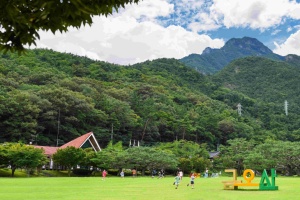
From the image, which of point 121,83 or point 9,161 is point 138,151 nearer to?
point 9,161

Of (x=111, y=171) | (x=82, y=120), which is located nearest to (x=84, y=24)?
(x=111, y=171)

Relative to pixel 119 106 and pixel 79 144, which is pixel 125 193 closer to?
pixel 79 144

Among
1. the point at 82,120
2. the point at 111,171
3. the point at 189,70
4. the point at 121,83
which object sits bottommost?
the point at 111,171

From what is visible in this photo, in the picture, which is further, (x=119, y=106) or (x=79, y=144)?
(x=119, y=106)

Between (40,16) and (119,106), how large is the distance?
69.8 metres

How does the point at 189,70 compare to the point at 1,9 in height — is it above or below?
above

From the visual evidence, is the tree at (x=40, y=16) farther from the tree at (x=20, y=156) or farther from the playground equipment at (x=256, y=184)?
the tree at (x=20, y=156)

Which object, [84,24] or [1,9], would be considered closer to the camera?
[1,9]

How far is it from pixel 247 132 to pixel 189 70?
5009cm

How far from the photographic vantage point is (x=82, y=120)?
65.8 meters

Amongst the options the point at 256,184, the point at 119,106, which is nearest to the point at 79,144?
the point at 119,106

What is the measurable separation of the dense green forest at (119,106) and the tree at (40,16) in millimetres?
46795

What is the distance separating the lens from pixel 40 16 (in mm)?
3270

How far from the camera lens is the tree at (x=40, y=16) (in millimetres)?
3152
